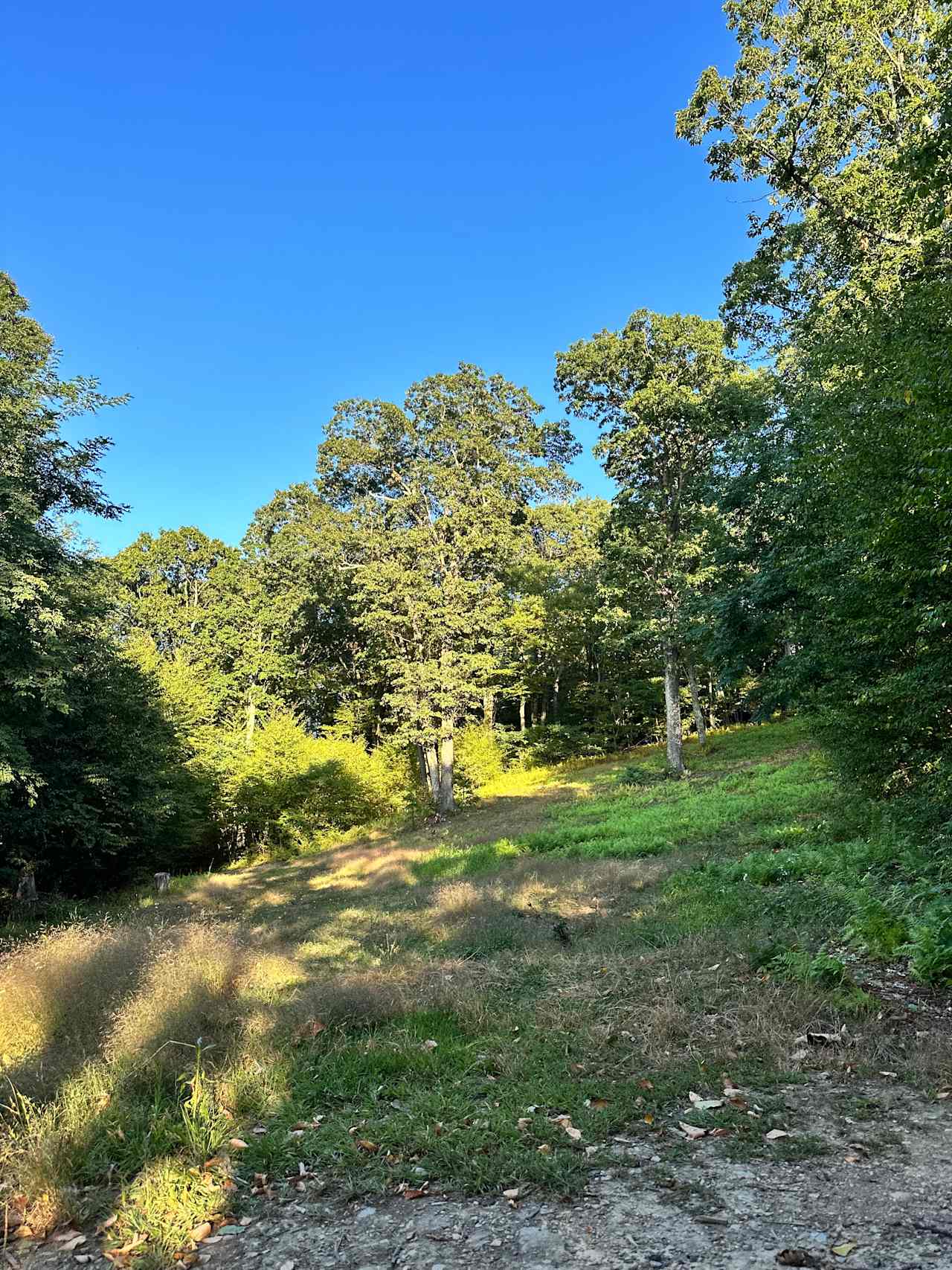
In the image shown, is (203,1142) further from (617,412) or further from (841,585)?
(617,412)

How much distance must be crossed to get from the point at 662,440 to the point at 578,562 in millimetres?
13716

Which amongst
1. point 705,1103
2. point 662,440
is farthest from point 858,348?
point 662,440

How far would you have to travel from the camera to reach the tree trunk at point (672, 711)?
22.9m

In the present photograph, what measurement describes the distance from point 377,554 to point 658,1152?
25.3 metres

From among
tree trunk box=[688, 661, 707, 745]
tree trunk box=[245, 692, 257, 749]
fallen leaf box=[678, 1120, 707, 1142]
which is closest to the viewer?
fallen leaf box=[678, 1120, 707, 1142]

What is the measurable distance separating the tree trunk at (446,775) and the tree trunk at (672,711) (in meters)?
8.09

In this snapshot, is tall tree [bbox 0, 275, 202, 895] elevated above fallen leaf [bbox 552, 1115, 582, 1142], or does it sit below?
above

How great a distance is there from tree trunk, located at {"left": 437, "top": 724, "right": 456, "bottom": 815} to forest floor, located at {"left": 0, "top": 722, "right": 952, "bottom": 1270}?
17557 millimetres

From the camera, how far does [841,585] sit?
8586 mm

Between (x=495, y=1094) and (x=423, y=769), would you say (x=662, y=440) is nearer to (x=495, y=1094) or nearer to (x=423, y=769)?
(x=423, y=769)

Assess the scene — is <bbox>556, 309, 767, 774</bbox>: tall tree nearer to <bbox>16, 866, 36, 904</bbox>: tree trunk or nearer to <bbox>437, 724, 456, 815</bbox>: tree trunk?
<bbox>437, 724, 456, 815</bbox>: tree trunk

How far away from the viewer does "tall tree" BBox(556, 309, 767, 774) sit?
22141 mm

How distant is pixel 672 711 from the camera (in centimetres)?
2369

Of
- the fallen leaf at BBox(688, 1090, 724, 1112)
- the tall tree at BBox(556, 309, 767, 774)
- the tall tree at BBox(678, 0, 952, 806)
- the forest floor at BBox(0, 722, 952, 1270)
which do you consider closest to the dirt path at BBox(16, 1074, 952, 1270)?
the forest floor at BBox(0, 722, 952, 1270)
